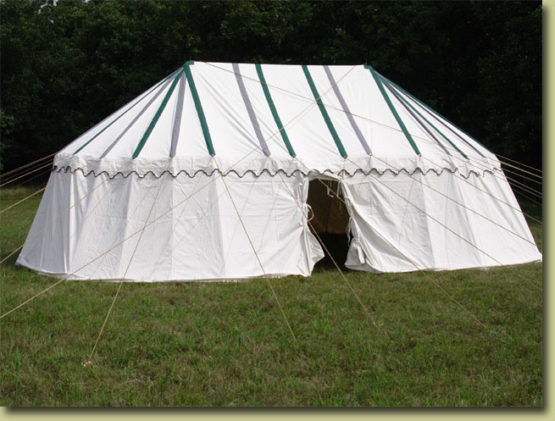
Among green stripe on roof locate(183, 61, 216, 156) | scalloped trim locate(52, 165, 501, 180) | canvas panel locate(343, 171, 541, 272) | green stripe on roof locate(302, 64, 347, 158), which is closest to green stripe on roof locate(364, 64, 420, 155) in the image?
scalloped trim locate(52, 165, 501, 180)

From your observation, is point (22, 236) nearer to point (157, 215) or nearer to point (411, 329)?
point (157, 215)

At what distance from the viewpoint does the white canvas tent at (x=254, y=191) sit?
6.44 m

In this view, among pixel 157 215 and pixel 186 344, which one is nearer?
pixel 186 344

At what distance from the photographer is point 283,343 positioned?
4645 mm

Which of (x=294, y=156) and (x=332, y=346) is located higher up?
(x=294, y=156)

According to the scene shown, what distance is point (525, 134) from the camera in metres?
14.1

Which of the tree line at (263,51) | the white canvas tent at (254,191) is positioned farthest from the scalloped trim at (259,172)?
the tree line at (263,51)

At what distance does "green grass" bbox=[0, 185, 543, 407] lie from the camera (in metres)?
3.84

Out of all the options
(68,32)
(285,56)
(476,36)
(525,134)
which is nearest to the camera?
(525,134)

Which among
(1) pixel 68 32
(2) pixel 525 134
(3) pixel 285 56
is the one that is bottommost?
(2) pixel 525 134

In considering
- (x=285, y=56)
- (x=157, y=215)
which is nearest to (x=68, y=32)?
(x=285, y=56)

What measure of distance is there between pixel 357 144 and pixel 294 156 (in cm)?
87

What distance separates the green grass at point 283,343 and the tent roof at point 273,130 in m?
1.37

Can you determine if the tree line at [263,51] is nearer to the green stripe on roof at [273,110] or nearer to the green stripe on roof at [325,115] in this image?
the green stripe on roof at [325,115]
